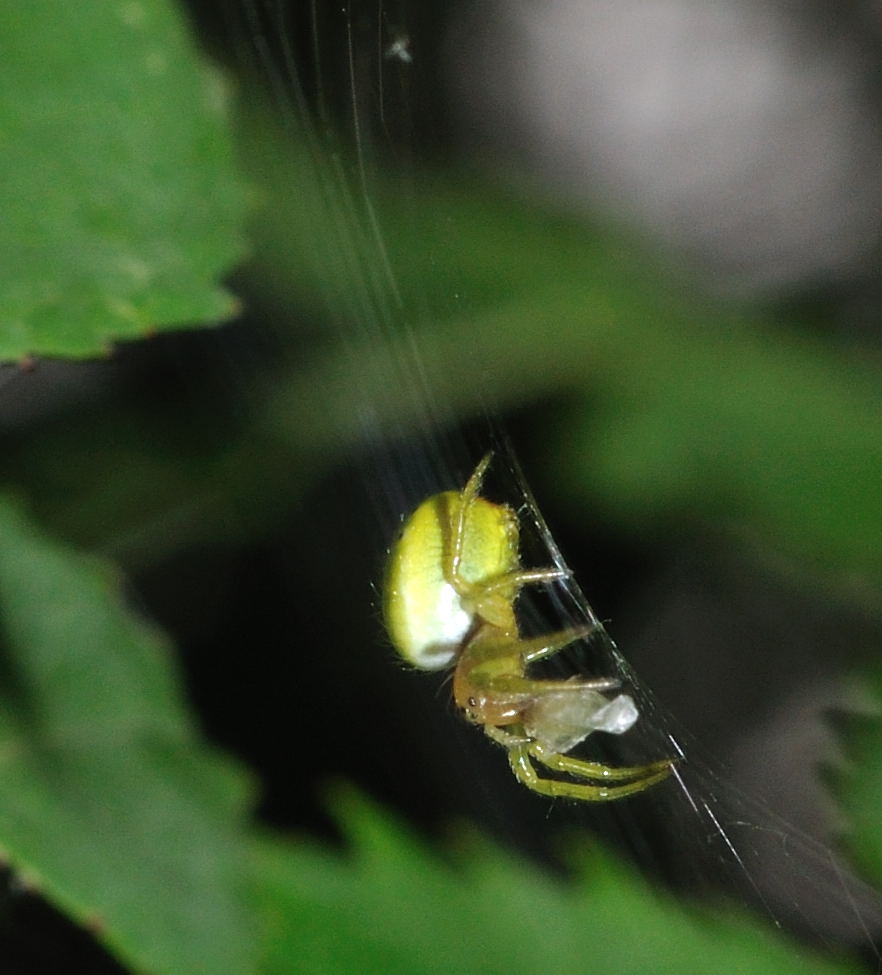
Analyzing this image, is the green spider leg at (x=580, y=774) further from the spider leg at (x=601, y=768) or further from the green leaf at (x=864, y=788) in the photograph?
the green leaf at (x=864, y=788)

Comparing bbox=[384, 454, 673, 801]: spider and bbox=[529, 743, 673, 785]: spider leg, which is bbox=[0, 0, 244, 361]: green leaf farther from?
bbox=[529, 743, 673, 785]: spider leg

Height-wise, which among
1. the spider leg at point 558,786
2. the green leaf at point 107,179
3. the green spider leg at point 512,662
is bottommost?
the spider leg at point 558,786

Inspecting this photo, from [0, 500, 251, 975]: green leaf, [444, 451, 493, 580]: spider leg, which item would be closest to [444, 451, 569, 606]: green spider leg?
[444, 451, 493, 580]: spider leg

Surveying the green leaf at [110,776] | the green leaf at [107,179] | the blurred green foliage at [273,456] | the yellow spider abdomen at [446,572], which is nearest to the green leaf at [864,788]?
the blurred green foliage at [273,456]

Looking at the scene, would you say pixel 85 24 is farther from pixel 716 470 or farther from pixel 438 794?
pixel 438 794

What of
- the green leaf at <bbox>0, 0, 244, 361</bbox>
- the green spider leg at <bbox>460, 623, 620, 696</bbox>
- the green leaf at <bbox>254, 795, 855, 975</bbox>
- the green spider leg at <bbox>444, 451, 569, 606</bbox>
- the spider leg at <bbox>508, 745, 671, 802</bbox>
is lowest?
the green leaf at <bbox>254, 795, 855, 975</bbox>
